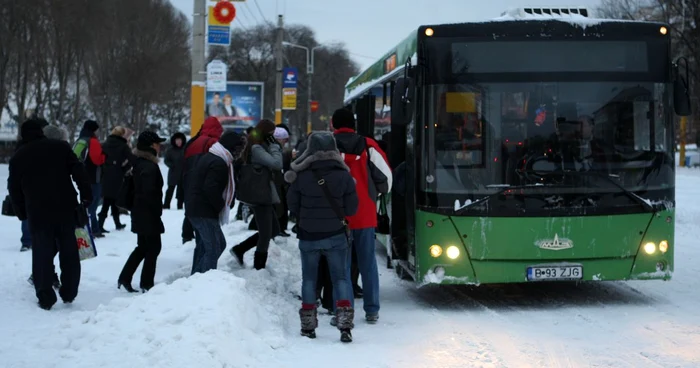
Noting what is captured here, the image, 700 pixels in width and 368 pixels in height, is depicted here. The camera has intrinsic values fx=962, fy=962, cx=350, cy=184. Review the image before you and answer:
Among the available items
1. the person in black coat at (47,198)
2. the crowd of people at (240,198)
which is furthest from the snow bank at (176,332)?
the person in black coat at (47,198)

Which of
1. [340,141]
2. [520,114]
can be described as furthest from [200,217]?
[520,114]

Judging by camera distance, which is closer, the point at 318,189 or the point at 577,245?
the point at 318,189

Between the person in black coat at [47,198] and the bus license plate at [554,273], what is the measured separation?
4.32 m

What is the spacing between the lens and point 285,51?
84.4 m

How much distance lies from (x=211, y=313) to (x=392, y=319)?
228 centimetres

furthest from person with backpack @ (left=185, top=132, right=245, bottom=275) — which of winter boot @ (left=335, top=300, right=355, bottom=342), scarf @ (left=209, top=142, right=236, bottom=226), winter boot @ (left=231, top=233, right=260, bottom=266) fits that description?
winter boot @ (left=335, top=300, right=355, bottom=342)

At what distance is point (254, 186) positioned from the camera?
1016 centimetres

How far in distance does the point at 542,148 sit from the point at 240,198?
320cm

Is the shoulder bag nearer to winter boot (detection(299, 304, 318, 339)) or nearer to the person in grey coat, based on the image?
the person in grey coat

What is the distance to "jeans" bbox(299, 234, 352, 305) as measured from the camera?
7.86 metres

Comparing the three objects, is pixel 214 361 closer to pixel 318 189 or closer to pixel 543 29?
pixel 318 189

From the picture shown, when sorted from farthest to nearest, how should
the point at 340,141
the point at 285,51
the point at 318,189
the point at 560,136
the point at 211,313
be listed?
the point at 285,51
the point at 560,136
the point at 340,141
the point at 318,189
the point at 211,313

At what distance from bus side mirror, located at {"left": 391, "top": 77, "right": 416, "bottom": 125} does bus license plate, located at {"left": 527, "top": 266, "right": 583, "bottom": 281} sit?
6.26ft

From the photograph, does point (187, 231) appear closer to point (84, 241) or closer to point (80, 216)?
point (84, 241)
